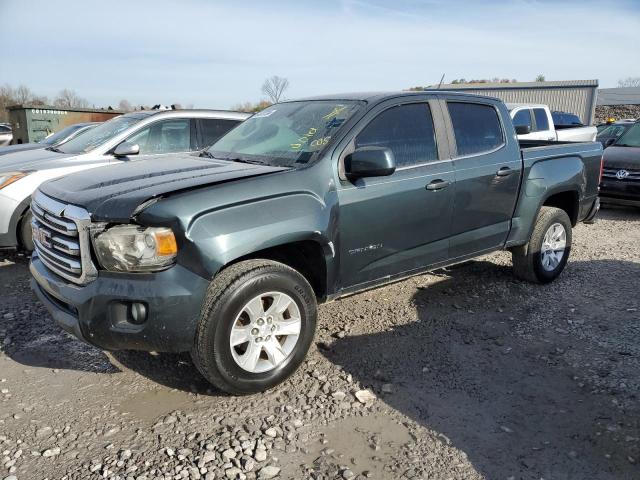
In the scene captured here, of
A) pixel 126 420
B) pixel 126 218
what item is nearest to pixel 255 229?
pixel 126 218

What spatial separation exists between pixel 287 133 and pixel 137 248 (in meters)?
1.62

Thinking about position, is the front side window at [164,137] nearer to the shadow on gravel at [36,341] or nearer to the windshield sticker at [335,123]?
the shadow on gravel at [36,341]

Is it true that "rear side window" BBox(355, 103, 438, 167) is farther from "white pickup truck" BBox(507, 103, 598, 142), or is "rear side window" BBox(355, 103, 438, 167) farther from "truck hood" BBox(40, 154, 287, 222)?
"white pickup truck" BBox(507, 103, 598, 142)

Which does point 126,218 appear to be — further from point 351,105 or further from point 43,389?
point 351,105

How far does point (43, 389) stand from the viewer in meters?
3.32

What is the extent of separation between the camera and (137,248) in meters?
2.87

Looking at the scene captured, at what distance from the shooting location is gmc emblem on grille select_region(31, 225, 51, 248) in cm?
330

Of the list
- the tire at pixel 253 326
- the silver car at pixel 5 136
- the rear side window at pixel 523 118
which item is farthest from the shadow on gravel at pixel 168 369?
the silver car at pixel 5 136

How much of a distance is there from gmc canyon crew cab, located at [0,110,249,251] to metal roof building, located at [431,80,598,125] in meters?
29.0

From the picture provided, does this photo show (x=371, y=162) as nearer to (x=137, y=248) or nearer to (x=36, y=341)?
(x=137, y=248)

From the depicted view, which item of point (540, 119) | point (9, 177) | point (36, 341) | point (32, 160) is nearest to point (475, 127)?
point (36, 341)

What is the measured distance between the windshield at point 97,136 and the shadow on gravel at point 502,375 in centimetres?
417

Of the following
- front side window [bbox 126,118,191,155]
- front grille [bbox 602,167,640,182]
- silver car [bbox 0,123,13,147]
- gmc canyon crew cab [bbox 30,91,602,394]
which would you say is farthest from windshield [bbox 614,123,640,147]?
silver car [bbox 0,123,13,147]

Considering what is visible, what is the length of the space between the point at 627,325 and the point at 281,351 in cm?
292
